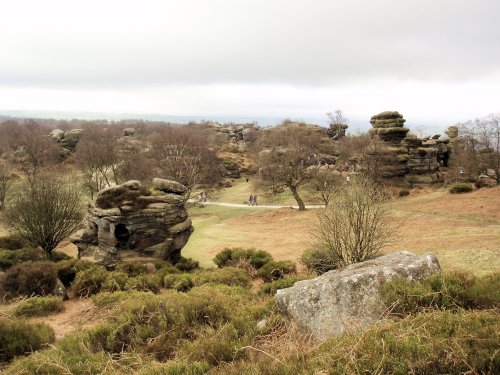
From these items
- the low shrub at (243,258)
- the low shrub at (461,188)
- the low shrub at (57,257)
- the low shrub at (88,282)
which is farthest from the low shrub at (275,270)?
the low shrub at (461,188)

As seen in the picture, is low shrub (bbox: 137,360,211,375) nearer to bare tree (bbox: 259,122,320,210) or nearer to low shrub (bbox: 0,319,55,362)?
low shrub (bbox: 0,319,55,362)

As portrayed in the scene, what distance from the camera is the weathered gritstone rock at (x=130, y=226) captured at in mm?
23969

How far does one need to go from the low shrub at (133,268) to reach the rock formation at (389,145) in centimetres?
4408

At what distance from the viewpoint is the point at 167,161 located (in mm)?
56688

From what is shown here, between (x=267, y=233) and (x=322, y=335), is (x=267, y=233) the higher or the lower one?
the lower one

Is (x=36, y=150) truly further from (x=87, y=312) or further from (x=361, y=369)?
(x=361, y=369)

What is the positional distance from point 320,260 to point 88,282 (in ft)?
41.1

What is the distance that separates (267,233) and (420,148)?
1304 inches

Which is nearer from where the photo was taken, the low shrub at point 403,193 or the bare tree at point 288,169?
the bare tree at point 288,169

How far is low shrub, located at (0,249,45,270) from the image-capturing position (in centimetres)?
2284

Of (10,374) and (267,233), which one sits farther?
(267,233)

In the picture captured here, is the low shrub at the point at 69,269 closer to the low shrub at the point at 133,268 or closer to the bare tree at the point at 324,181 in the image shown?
the low shrub at the point at 133,268

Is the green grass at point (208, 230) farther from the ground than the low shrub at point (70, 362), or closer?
closer

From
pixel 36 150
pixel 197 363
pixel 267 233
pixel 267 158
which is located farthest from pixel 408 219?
pixel 36 150
